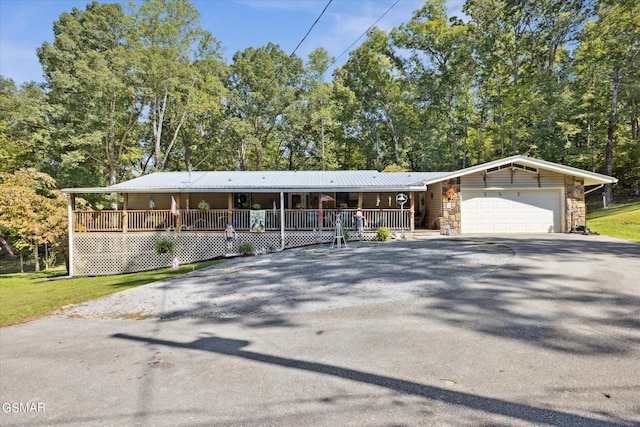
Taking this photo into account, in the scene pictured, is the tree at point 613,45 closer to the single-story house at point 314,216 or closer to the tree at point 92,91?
the single-story house at point 314,216

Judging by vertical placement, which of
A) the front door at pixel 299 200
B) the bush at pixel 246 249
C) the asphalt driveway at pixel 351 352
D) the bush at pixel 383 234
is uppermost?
the front door at pixel 299 200

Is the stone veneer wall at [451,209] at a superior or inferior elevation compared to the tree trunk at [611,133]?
inferior

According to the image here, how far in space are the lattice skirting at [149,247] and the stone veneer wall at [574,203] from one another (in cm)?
916

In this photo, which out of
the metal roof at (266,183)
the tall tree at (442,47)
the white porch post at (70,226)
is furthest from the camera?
the tall tree at (442,47)

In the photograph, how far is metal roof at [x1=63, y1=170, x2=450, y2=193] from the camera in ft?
49.3

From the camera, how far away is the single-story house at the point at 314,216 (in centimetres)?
1487

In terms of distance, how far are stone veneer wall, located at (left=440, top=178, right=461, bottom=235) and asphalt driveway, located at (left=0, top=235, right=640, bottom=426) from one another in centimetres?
721

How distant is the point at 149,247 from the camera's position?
589 inches

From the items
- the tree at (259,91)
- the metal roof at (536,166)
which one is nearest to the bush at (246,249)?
the metal roof at (536,166)

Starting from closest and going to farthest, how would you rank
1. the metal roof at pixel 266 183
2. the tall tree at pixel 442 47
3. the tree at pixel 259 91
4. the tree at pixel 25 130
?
the metal roof at pixel 266 183, the tree at pixel 25 130, the tall tree at pixel 442 47, the tree at pixel 259 91

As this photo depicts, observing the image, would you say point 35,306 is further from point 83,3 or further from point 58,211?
point 83,3

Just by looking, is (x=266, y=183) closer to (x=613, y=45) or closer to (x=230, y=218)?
(x=230, y=218)

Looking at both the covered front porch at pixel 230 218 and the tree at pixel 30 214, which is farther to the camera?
the tree at pixel 30 214

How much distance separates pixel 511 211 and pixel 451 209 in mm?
2909
